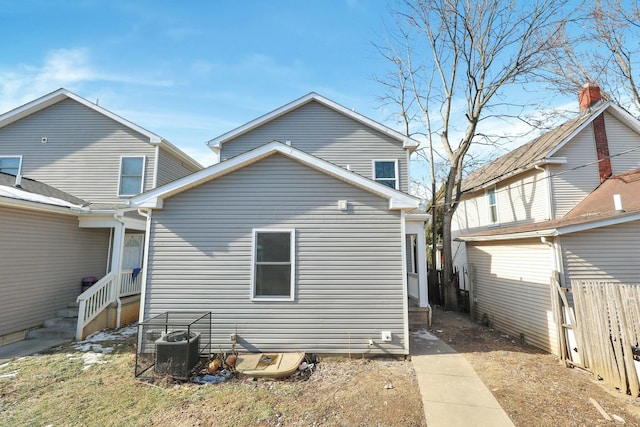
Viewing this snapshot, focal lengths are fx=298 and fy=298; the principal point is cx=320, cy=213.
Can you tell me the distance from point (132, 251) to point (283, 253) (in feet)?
24.6

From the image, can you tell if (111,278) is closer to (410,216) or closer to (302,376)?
(302,376)

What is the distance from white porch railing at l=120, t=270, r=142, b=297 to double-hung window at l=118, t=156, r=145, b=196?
3137mm

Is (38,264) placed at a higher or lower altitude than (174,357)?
higher

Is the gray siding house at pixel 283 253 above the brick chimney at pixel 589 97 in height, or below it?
below

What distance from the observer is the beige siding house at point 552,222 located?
285 inches

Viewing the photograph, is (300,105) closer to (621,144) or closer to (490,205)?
(490,205)

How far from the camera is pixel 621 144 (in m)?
11.5

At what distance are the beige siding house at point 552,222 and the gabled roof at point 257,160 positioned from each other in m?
3.93

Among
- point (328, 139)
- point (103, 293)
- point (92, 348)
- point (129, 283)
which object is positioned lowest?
point (92, 348)

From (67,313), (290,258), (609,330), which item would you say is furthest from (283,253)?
(67,313)

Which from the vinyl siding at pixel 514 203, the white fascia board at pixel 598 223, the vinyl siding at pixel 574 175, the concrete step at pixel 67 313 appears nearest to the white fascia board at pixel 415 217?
the white fascia board at pixel 598 223

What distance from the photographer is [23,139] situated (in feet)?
37.5

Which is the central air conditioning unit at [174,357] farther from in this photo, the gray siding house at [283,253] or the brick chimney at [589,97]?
the brick chimney at [589,97]

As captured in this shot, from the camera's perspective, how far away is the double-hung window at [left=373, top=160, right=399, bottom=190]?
11.3 meters
